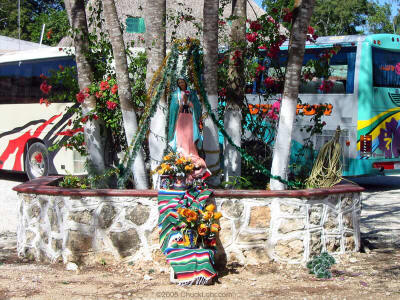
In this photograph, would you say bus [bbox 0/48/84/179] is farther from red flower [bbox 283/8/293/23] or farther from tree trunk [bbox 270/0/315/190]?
red flower [bbox 283/8/293/23]

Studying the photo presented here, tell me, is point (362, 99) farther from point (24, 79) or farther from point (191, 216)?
point (24, 79)

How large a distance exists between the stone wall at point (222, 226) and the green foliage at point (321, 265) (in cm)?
14

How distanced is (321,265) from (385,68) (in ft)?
24.2

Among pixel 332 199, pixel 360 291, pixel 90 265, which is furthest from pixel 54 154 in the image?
pixel 360 291

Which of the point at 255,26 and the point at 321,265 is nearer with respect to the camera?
the point at 321,265

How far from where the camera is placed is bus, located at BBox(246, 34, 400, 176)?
39.9ft

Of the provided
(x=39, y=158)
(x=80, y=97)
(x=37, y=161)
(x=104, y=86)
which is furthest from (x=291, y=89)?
(x=37, y=161)

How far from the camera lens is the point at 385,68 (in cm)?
1257

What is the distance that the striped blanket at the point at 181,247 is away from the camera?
5.90 metres

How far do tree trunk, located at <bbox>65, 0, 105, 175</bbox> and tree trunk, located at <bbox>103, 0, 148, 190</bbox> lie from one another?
0.60 m

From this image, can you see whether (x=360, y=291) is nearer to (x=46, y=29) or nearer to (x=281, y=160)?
(x=281, y=160)

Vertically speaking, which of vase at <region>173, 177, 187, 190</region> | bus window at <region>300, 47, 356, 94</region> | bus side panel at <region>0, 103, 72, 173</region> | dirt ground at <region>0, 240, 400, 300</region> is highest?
bus window at <region>300, 47, 356, 94</region>

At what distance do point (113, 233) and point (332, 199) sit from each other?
2529 mm

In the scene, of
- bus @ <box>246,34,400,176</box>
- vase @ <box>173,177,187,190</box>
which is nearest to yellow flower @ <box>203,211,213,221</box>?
vase @ <box>173,177,187,190</box>
